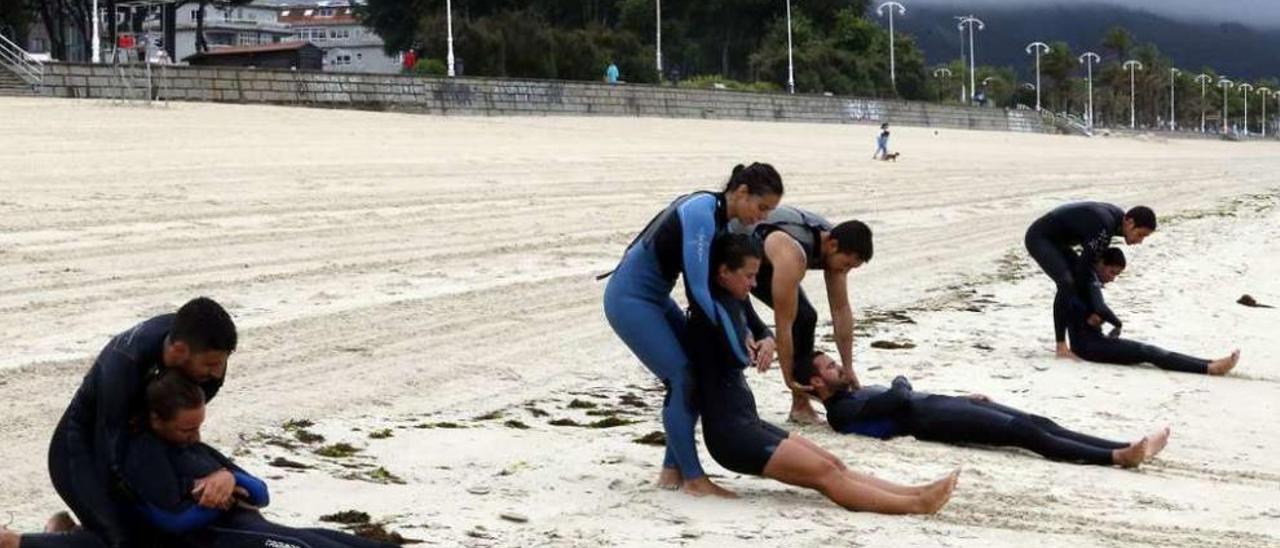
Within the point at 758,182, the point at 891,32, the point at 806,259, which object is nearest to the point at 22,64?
the point at 806,259

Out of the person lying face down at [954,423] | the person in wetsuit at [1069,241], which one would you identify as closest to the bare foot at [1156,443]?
the person lying face down at [954,423]

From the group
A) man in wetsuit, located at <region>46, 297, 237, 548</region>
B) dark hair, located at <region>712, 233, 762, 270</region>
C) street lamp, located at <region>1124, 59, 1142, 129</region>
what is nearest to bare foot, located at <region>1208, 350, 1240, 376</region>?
dark hair, located at <region>712, 233, 762, 270</region>

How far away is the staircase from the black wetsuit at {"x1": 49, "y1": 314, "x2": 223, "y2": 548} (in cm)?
2736

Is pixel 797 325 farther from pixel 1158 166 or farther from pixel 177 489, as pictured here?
pixel 1158 166

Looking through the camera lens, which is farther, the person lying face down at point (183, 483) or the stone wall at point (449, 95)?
the stone wall at point (449, 95)

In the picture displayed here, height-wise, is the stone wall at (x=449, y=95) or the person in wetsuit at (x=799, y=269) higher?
the stone wall at (x=449, y=95)

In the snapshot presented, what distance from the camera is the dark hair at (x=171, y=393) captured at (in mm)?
5668

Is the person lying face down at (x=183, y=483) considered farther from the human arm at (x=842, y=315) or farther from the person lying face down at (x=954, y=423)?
the human arm at (x=842, y=315)

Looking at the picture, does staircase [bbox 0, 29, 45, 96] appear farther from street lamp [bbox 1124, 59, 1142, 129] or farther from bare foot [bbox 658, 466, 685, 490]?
street lamp [bbox 1124, 59, 1142, 129]

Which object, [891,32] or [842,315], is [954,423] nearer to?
[842,315]

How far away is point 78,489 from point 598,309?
806 centimetres

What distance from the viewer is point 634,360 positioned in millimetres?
11469

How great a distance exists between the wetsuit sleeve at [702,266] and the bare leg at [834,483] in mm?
425

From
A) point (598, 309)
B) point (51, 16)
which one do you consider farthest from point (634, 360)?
point (51, 16)
